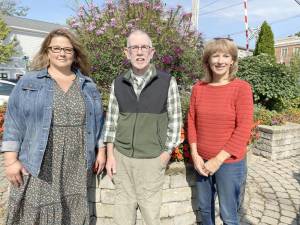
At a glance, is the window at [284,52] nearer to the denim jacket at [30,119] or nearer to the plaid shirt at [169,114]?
the plaid shirt at [169,114]

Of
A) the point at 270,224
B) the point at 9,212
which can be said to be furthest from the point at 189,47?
the point at 9,212

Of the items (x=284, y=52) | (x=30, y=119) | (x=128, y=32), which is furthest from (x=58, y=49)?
(x=284, y=52)

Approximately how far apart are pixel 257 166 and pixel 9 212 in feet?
16.3

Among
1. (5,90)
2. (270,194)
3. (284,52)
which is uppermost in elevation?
(284,52)

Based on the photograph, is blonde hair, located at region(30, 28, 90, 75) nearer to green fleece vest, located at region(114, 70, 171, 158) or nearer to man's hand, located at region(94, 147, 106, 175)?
green fleece vest, located at region(114, 70, 171, 158)

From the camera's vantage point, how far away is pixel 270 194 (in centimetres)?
467

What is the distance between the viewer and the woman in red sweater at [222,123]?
2477mm

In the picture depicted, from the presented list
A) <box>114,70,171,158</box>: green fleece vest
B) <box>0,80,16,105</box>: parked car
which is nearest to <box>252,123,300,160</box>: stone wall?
<box>114,70,171,158</box>: green fleece vest

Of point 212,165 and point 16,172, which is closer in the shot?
point 16,172

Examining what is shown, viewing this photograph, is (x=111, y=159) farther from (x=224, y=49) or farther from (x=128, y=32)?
(x=128, y=32)

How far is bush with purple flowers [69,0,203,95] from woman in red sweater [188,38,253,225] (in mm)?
2565

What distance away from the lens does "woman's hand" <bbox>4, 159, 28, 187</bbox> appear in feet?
7.76

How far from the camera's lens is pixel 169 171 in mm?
3291

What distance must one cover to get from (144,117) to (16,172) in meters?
→ 1.13
